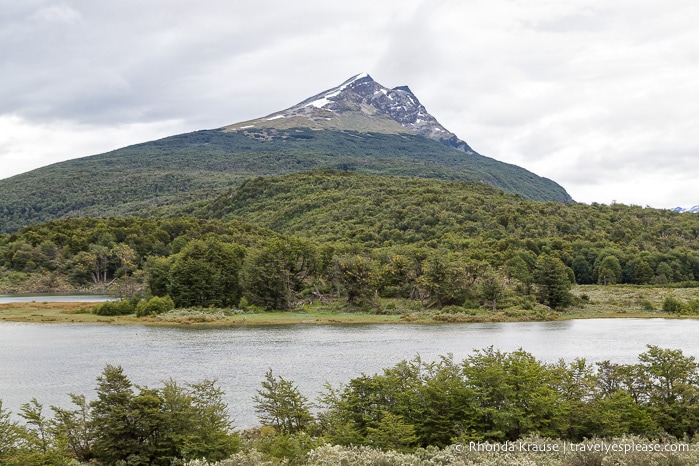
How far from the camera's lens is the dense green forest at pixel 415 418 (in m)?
16.8

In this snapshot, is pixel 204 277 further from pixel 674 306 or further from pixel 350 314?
pixel 674 306

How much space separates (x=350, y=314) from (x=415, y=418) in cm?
5006

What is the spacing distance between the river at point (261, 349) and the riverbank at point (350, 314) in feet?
12.5

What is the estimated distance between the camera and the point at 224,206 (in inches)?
7530

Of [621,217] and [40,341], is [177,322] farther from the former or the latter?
[621,217]

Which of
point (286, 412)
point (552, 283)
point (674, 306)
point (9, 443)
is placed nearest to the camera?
point (9, 443)

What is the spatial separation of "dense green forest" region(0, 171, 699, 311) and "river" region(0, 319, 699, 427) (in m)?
13.2

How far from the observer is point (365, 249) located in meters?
91.2

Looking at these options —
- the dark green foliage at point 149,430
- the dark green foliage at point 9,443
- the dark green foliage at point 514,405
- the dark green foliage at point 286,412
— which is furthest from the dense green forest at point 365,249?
the dark green foliage at point 9,443

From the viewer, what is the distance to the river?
3206 centimetres

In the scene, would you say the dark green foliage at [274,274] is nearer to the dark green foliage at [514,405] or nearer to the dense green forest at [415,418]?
the dense green forest at [415,418]

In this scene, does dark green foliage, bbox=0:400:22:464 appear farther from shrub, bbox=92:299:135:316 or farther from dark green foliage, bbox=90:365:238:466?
shrub, bbox=92:299:135:316

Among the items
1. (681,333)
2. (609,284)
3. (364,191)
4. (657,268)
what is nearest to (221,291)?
(681,333)

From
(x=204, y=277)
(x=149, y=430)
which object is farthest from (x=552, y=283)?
(x=149, y=430)
